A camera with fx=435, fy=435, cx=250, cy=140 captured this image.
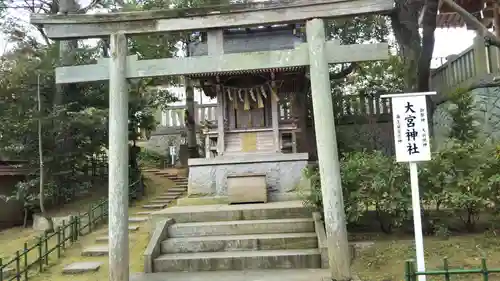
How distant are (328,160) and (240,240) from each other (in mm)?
2872

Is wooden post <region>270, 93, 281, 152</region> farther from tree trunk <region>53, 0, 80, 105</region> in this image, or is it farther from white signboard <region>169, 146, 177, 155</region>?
white signboard <region>169, 146, 177, 155</region>

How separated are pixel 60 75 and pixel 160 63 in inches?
71.3

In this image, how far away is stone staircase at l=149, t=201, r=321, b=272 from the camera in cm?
818

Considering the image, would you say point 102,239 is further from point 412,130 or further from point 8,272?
point 412,130

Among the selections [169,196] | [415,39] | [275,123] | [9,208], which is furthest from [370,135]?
[9,208]

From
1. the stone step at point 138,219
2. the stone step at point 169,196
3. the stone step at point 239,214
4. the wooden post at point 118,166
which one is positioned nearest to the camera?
the wooden post at point 118,166

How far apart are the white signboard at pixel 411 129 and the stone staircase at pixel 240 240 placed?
316 cm

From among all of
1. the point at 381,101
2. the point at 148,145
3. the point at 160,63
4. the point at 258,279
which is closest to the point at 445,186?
the point at 258,279

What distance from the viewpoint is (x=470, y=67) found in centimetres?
1271

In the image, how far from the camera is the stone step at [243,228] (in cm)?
939

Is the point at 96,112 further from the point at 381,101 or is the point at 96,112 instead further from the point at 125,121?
the point at 381,101

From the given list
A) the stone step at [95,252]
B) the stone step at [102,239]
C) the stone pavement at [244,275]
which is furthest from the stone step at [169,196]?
the stone pavement at [244,275]

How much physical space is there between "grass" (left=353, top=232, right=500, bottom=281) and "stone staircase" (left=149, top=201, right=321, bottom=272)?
1.01m

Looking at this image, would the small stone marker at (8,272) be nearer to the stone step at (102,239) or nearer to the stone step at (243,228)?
the stone step at (102,239)
